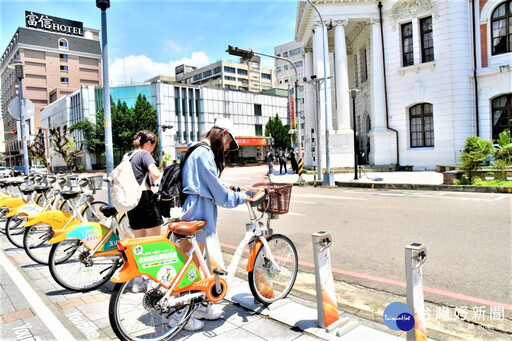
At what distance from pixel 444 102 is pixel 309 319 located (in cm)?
2277

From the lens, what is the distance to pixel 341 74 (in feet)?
83.7

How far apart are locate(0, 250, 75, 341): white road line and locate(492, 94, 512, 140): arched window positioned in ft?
79.8

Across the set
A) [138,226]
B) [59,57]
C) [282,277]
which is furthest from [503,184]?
[59,57]

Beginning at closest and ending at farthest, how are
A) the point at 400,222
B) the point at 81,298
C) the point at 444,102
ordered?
the point at 81,298, the point at 400,222, the point at 444,102

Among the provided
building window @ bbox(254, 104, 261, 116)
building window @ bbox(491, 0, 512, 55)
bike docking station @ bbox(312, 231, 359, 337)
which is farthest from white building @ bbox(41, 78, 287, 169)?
bike docking station @ bbox(312, 231, 359, 337)

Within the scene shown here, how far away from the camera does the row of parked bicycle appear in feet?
9.79

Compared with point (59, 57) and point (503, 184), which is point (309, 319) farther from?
point (59, 57)

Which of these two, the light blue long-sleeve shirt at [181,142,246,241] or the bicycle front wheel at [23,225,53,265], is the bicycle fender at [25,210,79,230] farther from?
the light blue long-sleeve shirt at [181,142,246,241]

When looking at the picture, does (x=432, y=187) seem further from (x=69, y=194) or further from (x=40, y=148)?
(x=40, y=148)

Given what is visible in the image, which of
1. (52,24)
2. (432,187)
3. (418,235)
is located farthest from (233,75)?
(418,235)

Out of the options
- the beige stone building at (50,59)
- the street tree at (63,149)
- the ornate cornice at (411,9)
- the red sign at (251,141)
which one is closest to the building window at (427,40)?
the ornate cornice at (411,9)

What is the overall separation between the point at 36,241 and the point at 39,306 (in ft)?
6.64

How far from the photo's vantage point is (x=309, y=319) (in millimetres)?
3523

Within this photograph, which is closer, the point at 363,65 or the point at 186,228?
the point at 186,228
